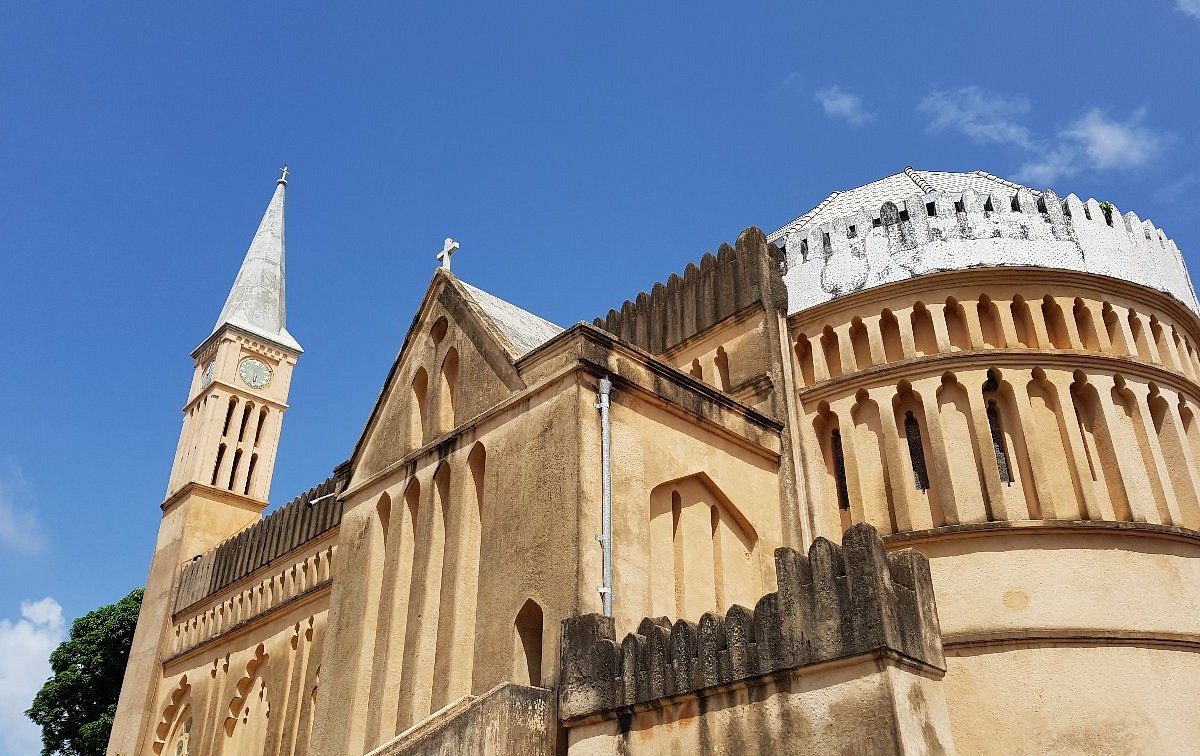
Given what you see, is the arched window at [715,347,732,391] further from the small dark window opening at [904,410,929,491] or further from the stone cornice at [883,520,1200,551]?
the stone cornice at [883,520,1200,551]

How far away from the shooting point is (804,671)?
25.3 feet

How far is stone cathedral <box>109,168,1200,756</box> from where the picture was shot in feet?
28.0

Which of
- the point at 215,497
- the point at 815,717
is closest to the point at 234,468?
the point at 215,497

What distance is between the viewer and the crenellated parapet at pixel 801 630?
24.5 ft

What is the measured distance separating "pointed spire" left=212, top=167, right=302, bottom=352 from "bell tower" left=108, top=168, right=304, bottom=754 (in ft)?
0.13

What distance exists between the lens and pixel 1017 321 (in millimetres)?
14438

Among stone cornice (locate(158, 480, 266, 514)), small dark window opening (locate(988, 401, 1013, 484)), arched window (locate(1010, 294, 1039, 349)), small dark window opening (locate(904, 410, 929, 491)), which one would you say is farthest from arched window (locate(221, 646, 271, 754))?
arched window (locate(1010, 294, 1039, 349))

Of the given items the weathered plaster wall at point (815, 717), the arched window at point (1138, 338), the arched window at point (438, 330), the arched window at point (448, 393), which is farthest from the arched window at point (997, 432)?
the arched window at point (438, 330)

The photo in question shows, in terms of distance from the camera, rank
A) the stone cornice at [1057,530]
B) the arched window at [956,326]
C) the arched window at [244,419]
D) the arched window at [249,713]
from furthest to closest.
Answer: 1. the arched window at [244,419]
2. the arched window at [249,713]
3. the arched window at [956,326]
4. the stone cornice at [1057,530]

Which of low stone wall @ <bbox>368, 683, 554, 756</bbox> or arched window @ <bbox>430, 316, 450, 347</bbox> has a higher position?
arched window @ <bbox>430, 316, 450, 347</bbox>

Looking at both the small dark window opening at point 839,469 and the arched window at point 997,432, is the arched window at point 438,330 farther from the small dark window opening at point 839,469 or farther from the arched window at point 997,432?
the arched window at point 997,432

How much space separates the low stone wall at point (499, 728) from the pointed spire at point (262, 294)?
27220mm

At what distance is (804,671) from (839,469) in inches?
287

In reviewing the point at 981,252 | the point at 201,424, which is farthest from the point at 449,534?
the point at 201,424
